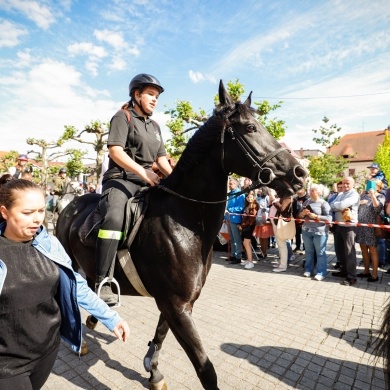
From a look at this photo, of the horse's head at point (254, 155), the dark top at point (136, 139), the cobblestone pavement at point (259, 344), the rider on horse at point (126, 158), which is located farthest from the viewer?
the cobblestone pavement at point (259, 344)

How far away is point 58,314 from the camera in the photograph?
1.86 m

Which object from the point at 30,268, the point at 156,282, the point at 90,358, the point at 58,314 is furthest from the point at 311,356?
the point at 30,268

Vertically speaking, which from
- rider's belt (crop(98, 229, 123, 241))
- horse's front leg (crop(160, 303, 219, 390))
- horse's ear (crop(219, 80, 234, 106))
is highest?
horse's ear (crop(219, 80, 234, 106))

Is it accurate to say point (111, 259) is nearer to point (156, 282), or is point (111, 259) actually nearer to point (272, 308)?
point (156, 282)

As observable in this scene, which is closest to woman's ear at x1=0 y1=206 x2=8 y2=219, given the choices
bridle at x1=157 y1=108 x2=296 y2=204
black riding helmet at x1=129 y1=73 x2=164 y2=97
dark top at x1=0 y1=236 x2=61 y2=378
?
dark top at x1=0 y1=236 x2=61 y2=378

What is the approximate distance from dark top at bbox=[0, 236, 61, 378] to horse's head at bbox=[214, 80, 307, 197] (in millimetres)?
1568

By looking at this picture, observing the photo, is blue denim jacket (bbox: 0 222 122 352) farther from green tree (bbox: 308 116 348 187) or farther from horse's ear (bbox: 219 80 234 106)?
green tree (bbox: 308 116 348 187)

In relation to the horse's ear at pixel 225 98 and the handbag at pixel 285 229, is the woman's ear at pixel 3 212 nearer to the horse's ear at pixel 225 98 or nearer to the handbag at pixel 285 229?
the horse's ear at pixel 225 98

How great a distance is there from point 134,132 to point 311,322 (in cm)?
401

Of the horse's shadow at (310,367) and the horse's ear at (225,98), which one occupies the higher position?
the horse's ear at (225,98)

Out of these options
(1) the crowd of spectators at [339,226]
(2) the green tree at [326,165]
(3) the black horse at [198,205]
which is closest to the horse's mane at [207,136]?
(3) the black horse at [198,205]

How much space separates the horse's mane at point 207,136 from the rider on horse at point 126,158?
1.44 ft

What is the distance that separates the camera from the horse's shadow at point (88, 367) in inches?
117

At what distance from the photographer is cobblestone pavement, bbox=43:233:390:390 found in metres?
3.00
